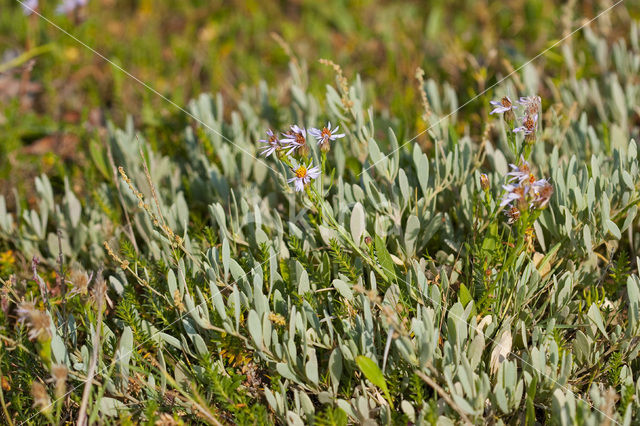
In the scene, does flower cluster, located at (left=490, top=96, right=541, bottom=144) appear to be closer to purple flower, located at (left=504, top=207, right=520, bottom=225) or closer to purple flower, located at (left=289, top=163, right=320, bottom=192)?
purple flower, located at (left=504, top=207, right=520, bottom=225)

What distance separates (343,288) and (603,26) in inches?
97.0

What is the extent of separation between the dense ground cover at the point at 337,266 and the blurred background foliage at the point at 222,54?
77 millimetres

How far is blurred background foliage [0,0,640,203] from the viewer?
10.9 ft

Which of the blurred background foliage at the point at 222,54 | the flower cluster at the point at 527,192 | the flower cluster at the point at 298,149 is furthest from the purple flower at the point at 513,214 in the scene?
the blurred background foliage at the point at 222,54

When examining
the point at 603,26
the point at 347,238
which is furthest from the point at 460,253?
the point at 603,26

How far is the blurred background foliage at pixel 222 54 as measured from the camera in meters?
3.32

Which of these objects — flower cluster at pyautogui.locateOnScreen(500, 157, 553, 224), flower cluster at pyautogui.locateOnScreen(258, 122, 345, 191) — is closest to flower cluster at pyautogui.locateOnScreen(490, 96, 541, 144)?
flower cluster at pyautogui.locateOnScreen(500, 157, 553, 224)

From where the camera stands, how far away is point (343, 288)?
195 centimetres

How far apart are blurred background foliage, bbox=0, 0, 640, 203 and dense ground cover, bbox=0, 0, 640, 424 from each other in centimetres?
8

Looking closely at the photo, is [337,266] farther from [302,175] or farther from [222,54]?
[222,54]

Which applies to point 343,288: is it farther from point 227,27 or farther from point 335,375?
point 227,27

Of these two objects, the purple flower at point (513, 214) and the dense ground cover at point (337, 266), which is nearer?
the dense ground cover at point (337, 266)

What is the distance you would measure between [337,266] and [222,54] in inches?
94.6

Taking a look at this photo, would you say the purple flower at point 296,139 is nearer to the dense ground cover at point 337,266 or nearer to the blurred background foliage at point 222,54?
the dense ground cover at point 337,266
